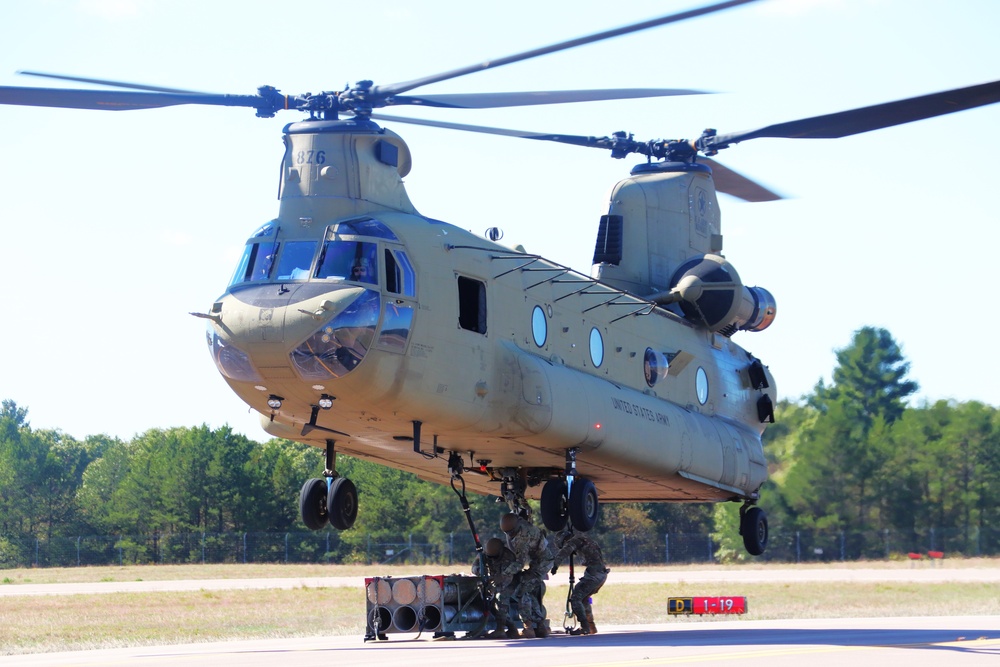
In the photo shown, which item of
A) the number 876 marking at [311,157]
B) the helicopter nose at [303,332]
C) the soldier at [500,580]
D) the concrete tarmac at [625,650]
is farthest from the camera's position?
the soldier at [500,580]

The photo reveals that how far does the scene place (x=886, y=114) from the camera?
66.6 ft

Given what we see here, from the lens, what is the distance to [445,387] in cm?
1780

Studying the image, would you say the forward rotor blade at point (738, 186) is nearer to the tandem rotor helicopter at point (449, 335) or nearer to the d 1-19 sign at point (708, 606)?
the tandem rotor helicopter at point (449, 335)

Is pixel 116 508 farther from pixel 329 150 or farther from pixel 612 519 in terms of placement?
pixel 329 150

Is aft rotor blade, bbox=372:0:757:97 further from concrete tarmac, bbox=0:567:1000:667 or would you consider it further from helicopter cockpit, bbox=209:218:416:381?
concrete tarmac, bbox=0:567:1000:667

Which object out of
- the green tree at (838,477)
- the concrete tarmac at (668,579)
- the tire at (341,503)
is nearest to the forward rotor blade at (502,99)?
the tire at (341,503)

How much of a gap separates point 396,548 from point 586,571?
36.5 metres

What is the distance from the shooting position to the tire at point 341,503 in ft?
64.9

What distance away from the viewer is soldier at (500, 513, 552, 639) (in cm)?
2041

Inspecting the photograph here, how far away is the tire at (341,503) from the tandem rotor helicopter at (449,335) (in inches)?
1.3

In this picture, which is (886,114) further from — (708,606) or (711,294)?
(708,606)

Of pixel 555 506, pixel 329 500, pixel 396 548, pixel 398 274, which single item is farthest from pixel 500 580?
pixel 396 548

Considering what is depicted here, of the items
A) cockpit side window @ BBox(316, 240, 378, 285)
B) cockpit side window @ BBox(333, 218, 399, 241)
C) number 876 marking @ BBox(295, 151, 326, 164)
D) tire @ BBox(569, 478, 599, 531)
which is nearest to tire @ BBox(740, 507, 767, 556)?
tire @ BBox(569, 478, 599, 531)

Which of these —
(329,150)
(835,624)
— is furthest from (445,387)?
(835,624)
